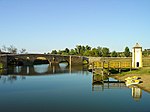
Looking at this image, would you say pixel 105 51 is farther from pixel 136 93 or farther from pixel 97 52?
pixel 136 93

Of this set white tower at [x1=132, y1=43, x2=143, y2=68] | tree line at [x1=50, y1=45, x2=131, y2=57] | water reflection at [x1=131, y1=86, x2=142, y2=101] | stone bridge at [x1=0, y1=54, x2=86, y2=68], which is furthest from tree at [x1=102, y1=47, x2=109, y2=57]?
water reflection at [x1=131, y1=86, x2=142, y2=101]

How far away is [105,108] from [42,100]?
6.17m

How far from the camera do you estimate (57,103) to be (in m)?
20.2

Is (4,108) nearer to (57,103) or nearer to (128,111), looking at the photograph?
(57,103)

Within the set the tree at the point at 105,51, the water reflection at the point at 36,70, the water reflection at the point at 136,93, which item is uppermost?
the tree at the point at 105,51

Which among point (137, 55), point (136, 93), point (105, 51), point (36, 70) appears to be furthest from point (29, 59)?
point (136, 93)

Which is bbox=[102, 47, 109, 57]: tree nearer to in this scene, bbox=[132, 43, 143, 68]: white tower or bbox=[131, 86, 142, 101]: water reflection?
bbox=[132, 43, 143, 68]: white tower

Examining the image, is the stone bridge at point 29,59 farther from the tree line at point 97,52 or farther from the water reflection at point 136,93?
the water reflection at point 136,93

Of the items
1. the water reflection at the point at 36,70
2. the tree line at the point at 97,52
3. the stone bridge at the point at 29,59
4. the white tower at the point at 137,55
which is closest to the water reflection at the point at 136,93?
the white tower at the point at 137,55

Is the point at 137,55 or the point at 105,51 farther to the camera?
the point at 105,51

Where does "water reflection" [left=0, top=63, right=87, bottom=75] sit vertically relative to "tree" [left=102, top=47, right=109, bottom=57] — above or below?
below

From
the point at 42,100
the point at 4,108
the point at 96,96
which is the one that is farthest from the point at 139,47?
the point at 4,108

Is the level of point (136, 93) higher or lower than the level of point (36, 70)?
higher

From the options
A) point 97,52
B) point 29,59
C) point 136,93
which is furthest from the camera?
point 97,52
